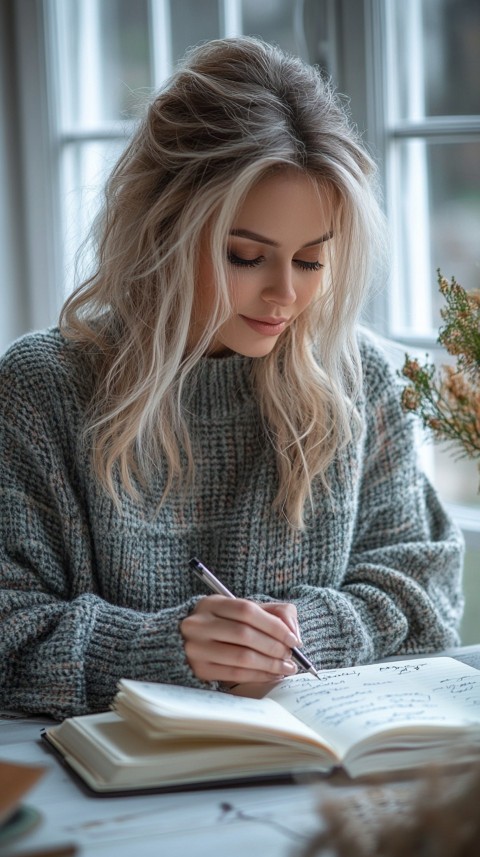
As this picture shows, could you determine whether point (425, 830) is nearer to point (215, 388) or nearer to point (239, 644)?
point (239, 644)

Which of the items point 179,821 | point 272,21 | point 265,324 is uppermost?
point 272,21

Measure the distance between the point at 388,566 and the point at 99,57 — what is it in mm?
1822

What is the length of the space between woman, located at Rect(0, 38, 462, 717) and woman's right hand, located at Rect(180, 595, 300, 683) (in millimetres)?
39

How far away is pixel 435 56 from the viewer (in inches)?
77.2

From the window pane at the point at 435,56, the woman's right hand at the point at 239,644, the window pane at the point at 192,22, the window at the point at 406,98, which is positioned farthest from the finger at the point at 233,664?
A: the window pane at the point at 192,22

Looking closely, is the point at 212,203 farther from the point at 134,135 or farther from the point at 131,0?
the point at 131,0

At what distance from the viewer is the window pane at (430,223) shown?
1.97 m

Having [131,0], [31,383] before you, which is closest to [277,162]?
[31,383]

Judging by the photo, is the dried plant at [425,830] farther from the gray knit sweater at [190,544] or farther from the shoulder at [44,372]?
the shoulder at [44,372]

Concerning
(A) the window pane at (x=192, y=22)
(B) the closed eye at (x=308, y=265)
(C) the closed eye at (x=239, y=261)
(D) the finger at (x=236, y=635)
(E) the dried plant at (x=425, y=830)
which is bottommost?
(D) the finger at (x=236, y=635)

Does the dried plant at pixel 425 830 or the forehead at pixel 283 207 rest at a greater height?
the forehead at pixel 283 207

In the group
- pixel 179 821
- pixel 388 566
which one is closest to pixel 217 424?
pixel 388 566

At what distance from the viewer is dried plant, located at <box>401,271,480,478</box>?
0.99 m

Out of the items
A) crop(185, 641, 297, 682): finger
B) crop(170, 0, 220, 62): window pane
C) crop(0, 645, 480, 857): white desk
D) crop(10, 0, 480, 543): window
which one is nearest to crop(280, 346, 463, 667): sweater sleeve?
crop(185, 641, 297, 682): finger
